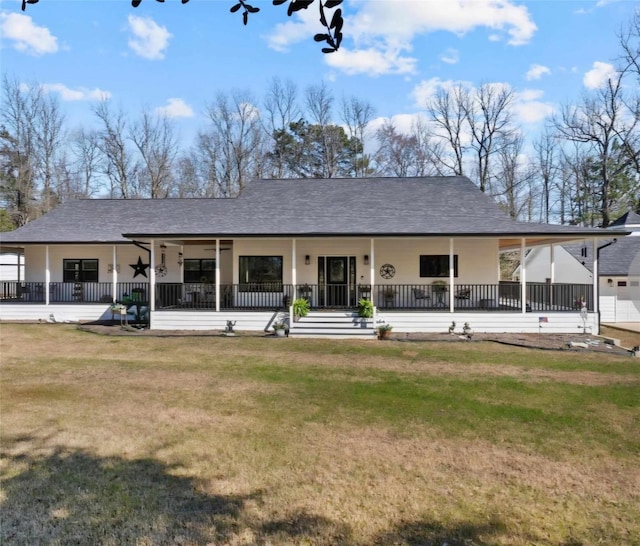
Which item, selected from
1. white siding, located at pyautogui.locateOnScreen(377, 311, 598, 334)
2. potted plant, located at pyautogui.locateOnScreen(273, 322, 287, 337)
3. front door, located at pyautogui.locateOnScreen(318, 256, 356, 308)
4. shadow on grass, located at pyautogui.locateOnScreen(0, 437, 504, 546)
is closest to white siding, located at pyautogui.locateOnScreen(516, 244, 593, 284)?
white siding, located at pyautogui.locateOnScreen(377, 311, 598, 334)

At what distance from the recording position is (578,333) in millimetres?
12750

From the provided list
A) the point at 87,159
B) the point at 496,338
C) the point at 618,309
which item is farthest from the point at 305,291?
the point at 87,159

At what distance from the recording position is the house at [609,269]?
1780 cm

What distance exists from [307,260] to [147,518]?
12409 millimetres

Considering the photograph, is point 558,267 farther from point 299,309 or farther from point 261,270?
point 261,270

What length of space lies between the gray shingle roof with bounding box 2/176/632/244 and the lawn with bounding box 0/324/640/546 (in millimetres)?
6164

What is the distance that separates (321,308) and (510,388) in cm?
827

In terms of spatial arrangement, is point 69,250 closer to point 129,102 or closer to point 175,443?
point 175,443

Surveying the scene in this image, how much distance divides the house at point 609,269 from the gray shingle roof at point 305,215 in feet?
13.4

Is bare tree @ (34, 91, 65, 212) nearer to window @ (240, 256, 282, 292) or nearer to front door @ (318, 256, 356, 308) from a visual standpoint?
window @ (240, 256, 282, 292)

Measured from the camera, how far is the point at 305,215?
15.5 meters

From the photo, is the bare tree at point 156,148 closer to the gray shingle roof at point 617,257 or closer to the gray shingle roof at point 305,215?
the gray shingle roof at point 305,215

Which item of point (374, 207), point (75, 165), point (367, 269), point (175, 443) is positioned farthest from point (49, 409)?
point (75, 165)

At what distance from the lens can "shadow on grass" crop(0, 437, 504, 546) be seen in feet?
9.71
